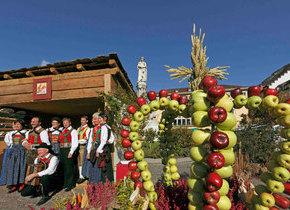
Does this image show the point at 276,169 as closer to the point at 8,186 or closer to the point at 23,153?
the point at 23,153

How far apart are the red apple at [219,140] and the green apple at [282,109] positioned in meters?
0.63

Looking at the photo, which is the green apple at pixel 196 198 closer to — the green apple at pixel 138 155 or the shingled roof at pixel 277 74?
the green apple at pixel 138 155

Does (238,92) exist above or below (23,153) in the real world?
above

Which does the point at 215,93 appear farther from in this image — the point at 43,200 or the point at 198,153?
the point at 43,200

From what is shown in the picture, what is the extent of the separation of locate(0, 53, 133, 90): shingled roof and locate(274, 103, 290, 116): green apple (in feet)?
18.6

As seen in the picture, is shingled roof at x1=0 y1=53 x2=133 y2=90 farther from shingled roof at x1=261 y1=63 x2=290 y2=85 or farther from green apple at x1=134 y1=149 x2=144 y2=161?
shingled roof at x1=261 y1=63 x2=290 y2=85

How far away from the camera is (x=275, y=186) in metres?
3.12

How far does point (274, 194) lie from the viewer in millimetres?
3211

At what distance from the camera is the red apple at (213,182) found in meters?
2.77

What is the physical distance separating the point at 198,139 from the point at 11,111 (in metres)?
10.7

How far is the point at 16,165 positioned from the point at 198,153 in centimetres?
626

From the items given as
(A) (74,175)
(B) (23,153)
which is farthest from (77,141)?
(B) (23,153)

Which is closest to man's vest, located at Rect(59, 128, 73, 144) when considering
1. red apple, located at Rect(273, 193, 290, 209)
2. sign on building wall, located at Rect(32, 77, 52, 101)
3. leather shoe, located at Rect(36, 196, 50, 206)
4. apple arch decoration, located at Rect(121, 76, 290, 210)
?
leather shoe, located at Rect(36, 196, 50, 206)

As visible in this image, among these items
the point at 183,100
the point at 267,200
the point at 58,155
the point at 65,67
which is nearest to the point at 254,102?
the point at 267,200
